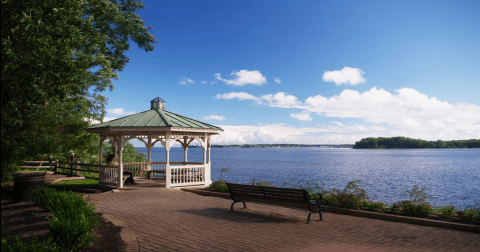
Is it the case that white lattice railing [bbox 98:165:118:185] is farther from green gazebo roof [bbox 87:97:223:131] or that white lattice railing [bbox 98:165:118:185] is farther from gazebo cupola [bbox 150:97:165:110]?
gazebo cupola [bbox 150:97:165:110]

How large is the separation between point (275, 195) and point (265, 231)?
1.77 metres

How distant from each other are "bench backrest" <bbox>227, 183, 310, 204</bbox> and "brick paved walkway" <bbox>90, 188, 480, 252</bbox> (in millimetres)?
509

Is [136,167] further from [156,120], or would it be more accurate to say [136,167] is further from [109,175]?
[156,120]

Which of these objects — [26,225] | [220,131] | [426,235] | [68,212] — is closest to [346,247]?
[426,235]

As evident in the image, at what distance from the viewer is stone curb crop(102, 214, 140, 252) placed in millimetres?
5997

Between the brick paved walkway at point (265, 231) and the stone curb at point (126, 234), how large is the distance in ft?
0.41

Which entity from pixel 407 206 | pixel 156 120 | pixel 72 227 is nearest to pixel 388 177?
pixel 156 120

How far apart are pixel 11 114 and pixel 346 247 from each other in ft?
20.2

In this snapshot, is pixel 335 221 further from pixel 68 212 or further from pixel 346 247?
pixel 68 212

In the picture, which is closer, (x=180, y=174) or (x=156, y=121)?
(x=156, y=121)

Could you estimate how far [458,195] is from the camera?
2972cm

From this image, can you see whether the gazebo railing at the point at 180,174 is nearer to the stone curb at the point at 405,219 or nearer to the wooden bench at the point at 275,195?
the wooden bench at the point at 275,195

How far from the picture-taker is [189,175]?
612 inches

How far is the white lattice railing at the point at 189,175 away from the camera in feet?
49.6
